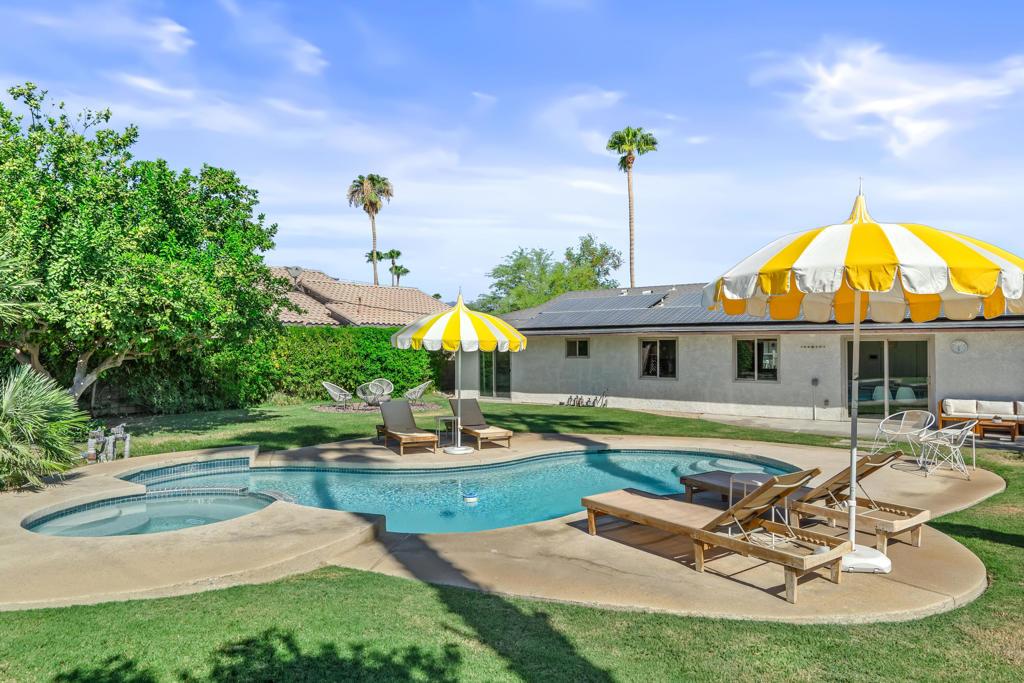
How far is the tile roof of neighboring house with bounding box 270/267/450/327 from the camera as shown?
106 feet

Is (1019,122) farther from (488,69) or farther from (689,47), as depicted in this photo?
(488,69)

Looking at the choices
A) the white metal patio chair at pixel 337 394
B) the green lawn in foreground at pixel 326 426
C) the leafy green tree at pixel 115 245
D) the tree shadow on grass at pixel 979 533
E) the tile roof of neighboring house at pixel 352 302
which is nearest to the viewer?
the tree shadow on grass at pixel 979 533

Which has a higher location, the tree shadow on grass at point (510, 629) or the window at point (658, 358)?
the window at point (658, 358)

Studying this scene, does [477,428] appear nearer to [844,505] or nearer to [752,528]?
[844,505]

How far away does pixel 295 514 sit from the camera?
8.10 m

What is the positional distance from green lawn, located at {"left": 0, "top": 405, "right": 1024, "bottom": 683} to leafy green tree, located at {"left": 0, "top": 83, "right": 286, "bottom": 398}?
29.3 ft

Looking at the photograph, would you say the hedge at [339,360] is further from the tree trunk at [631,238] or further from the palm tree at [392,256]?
the palm tree at [392,256]

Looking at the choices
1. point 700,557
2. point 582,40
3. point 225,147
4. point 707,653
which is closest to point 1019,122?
point 582,40

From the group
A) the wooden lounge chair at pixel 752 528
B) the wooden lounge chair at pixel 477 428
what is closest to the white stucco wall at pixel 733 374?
the wooden lounge chair at pixel 477 428

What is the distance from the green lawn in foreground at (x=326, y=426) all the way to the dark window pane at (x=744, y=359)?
3.44 meters

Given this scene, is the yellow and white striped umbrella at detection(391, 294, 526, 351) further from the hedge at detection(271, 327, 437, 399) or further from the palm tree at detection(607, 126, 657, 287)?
the palm tree at detection(607, 126, 657, 287)

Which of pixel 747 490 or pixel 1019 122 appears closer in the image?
pixel 747 490

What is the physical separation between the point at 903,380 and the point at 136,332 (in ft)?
68.6

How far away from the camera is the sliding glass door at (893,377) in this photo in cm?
1920
